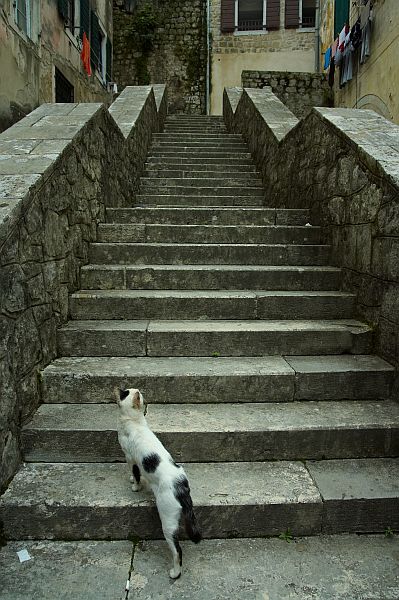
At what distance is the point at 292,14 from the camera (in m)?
15.3

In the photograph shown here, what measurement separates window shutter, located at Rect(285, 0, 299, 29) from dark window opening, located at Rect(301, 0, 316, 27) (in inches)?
10.2

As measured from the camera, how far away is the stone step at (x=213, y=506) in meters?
2.07

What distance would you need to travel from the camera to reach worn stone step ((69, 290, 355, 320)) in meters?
3.29

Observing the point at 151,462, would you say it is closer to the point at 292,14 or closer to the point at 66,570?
the point at 66,570

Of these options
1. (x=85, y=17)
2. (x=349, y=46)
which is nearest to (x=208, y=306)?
(x=349, y=46)

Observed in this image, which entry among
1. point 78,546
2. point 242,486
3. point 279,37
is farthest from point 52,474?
point 279,37

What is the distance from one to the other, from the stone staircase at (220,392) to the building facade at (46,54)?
486 cm

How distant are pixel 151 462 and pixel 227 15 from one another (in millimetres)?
17587

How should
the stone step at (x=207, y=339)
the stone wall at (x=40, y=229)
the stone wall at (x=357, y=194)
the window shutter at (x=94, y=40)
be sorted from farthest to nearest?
the window shutter at (x=94, y=40) < the stone step at (x=207, y=339) < the stone wall at (x=357, y=194) < the stone wall at (x=40, y=229)

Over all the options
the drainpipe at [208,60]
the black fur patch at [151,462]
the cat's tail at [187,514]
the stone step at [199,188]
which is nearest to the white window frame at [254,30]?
the drainpipe at [208,60]

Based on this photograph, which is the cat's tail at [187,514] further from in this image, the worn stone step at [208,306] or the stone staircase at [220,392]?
the worn stone step at [208,306]

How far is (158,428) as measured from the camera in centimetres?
241

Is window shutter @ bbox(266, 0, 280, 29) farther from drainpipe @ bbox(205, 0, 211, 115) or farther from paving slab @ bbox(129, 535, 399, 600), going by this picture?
paving slab @ bbox(129, 535, 399, 600)

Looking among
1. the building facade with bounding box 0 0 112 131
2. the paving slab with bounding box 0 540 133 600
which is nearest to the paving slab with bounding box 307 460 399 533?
the paving slab with bounding box 0 540 133 600
